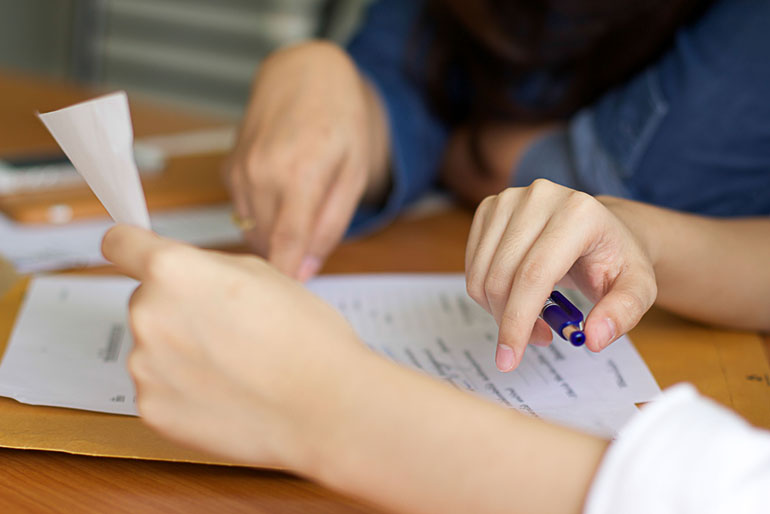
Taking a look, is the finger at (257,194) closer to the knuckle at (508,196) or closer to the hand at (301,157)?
the hand at (301,157)

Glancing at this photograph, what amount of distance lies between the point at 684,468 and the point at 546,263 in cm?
13

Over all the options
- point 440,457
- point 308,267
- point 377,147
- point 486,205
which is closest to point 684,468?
point 440,457

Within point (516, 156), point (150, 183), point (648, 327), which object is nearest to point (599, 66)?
point (516, 156)

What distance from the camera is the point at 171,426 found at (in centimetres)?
32

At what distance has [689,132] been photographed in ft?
2.21

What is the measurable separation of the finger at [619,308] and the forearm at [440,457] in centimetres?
7

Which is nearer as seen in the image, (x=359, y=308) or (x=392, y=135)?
(x=359, y=308)

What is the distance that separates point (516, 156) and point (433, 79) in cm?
15

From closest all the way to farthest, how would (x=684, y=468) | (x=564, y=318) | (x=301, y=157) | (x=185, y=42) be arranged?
(x=684, y=468) → (x=564, y=318) → (x=301, y=157) → (x=185, y=42)

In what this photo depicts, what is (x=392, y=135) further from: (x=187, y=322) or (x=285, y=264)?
(x=187, y=322)

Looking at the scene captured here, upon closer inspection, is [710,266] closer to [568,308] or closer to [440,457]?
[568,308]

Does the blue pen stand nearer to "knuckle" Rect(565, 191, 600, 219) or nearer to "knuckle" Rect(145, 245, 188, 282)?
"knuckle" Rect(565, 191, 600, 219)

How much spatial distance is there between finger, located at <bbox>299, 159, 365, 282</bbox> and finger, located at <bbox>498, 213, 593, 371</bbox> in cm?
28

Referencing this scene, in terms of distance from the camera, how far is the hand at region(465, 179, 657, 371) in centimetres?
37
